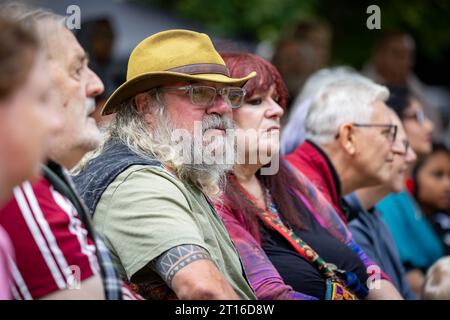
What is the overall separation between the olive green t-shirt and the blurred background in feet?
12.1

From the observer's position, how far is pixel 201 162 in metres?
3.26

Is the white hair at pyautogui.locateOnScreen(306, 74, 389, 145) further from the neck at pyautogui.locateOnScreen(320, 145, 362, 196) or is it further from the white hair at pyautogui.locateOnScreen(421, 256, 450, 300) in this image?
the white hair at pyautogui.locateOnScreen(421, 256, 450, 300)

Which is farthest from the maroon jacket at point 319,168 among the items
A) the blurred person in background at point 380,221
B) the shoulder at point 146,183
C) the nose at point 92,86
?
the nose at point 92,86

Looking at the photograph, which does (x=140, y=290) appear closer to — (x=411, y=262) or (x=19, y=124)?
(x=19, y=124)

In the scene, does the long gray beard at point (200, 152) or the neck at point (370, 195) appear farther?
the neck at point (370, 195)

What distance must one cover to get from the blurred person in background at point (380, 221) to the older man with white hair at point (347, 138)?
6.2 inches

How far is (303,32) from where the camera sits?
27.4 feet

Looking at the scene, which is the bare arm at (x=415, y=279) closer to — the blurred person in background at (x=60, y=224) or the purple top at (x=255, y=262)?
the purple top at (x=255, y=262)

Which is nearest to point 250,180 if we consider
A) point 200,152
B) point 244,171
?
point 244,171

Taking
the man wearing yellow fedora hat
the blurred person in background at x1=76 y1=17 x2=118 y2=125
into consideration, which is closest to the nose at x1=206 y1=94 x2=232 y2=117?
the man wearing yellow fedora hat

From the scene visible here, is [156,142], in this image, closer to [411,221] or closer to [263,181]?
[263,181]

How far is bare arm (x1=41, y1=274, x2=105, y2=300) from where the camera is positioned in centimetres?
245

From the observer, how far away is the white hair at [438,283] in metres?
4.90
